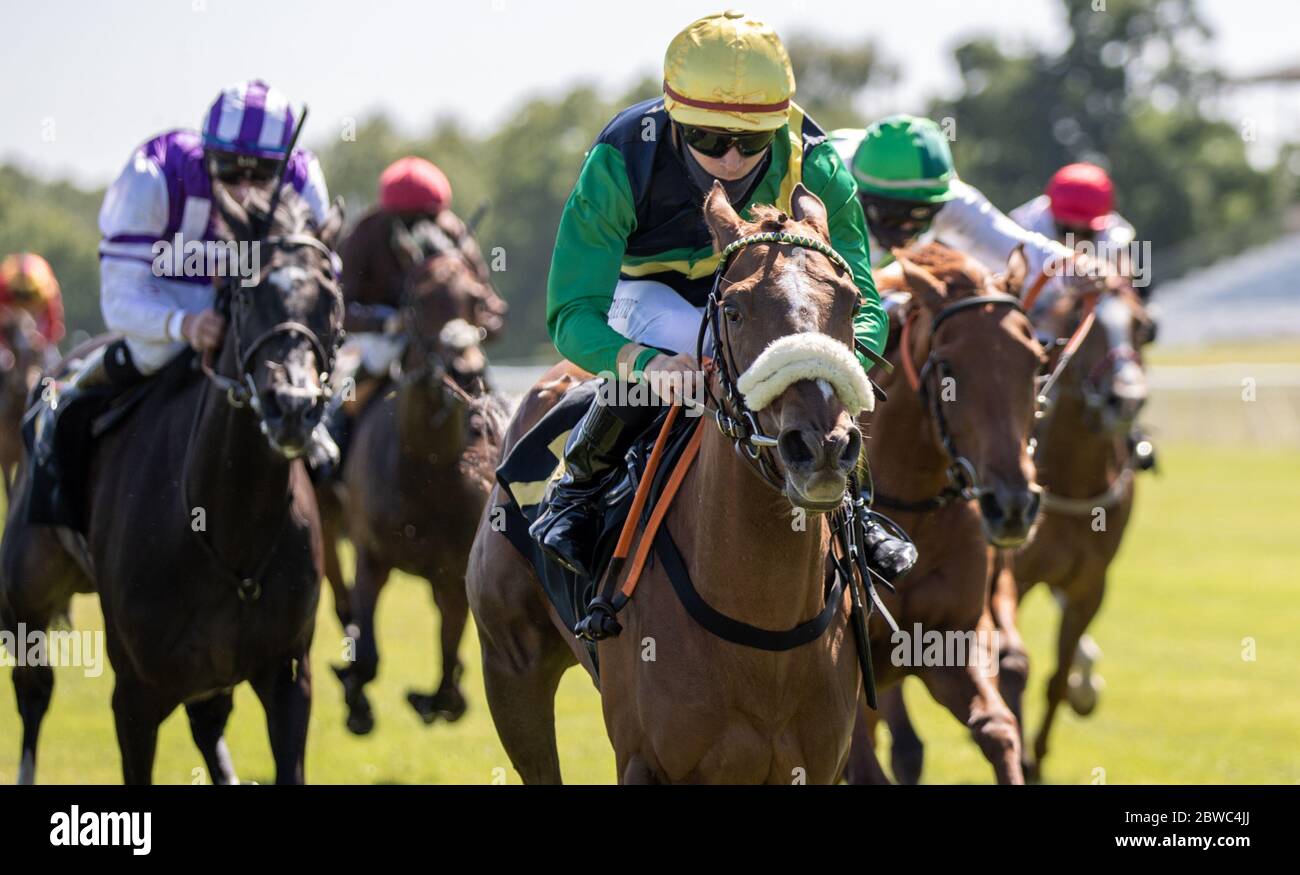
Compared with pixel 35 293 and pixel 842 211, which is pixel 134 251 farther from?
pixel 35 293

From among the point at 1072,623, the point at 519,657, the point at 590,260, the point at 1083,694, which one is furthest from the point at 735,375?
the point at 1083,694

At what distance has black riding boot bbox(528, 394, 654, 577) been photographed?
15.6 feet

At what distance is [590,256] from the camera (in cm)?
466

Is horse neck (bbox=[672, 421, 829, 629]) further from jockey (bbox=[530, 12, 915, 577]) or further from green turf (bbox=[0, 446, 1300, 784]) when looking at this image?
green turf (bbox=[0, 446, 1300, 784])

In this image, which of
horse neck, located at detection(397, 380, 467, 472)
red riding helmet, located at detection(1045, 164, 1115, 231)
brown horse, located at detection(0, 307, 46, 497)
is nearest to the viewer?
horse neck, located at detection(397, 380, 467, 472)

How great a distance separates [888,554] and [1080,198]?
16.7 ft

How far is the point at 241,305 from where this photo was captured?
6051mm

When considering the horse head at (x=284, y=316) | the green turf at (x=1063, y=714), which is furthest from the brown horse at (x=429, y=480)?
the horse head at (x=284, y=316)

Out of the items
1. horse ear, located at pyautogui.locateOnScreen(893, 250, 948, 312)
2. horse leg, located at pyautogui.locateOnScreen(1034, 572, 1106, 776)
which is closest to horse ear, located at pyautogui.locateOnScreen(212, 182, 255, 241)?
horse ear, located at pyautogui.locateOnScreen(893, 250, 948, 312)

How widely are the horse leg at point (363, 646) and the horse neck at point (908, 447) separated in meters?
3.06

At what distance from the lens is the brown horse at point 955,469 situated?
5.76 meters

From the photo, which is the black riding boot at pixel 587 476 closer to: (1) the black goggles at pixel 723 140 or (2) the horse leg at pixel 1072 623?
(1) the black goggles at pixel 723 140

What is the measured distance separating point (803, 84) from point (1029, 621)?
177ft

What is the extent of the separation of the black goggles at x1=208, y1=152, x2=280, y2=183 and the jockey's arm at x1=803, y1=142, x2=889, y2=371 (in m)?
2.53
